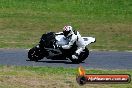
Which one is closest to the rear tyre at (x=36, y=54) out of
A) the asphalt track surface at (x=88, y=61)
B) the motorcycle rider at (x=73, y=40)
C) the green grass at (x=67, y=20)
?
the asphalt track surface at (x=88, y=61)

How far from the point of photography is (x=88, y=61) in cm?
2384

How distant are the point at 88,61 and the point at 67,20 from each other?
15.7 meters

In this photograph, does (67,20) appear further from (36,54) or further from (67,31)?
(67,31)

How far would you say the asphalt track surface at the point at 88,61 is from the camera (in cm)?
2233

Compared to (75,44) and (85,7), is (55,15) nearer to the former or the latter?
(85,7)

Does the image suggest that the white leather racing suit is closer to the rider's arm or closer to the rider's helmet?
the rider's arm

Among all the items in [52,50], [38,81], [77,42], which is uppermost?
[38,81]

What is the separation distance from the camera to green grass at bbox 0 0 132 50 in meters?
32.2

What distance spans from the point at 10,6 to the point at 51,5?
3314 millimetres

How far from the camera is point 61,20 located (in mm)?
39281

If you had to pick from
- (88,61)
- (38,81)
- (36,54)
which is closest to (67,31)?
(36,54)

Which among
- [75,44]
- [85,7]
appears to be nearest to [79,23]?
[85,7]

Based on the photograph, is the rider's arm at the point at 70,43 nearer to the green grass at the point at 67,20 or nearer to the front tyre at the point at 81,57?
the front tyre at the point at 81,57

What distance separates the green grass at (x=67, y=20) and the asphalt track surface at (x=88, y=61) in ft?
8.92
